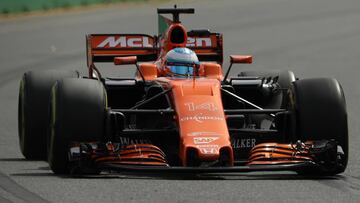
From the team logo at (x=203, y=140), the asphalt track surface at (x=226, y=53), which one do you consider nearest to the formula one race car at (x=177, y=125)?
the team logo at (x=203, y=140)

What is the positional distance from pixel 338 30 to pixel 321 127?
20.4 metres

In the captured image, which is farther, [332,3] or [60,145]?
[332,3]

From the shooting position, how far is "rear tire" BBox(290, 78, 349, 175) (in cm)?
1171

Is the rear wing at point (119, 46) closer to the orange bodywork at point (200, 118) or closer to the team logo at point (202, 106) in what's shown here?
the orange bodywork at point (200, 118)

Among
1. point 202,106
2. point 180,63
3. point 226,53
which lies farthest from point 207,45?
point 226,53

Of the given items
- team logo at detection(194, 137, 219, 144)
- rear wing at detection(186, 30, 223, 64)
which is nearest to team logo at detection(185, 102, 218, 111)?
team logo at detection(194, 137, 219, 144)

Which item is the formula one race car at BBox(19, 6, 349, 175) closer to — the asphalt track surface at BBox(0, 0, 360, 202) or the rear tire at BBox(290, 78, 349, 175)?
the rear tire at BBox(290, 78, 349, 175)

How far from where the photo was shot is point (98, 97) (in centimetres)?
1160

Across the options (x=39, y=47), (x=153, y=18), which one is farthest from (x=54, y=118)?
(x=153, y=18)

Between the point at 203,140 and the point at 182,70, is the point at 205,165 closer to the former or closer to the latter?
the point at 203,140

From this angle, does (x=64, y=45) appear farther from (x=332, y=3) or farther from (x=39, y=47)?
(x=332, y=3)

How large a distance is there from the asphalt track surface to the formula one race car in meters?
0.17

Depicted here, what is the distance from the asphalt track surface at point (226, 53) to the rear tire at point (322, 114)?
1.32 ft

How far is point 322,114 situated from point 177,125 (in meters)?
1.38
